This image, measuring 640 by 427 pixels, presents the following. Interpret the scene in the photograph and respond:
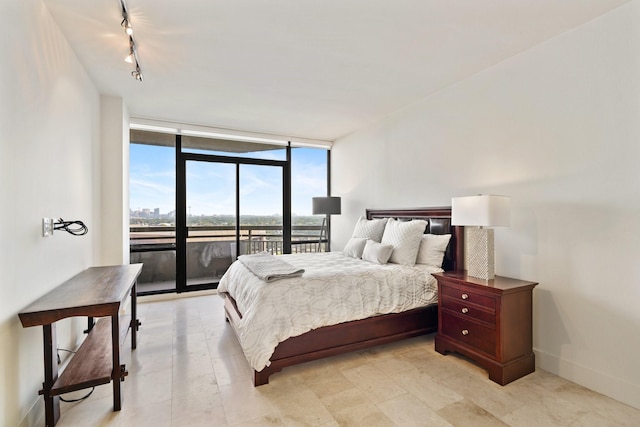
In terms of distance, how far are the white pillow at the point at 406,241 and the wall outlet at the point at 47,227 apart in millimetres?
2959

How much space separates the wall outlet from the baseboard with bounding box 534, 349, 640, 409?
12.4 ft

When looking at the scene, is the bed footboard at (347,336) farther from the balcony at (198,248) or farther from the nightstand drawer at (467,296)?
the balcony at (198,248)

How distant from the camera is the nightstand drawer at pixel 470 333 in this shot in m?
2.36

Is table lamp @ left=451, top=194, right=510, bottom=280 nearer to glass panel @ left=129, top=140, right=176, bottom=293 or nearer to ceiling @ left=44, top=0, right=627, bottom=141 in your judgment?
ceiling @ left=44, top=0, right=627, bottom=141

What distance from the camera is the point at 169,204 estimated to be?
4.73 m

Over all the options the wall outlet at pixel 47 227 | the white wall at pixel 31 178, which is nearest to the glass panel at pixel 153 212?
the white wall at pixel 31 178

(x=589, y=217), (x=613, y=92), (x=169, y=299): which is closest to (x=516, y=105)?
(x=613, y=92)

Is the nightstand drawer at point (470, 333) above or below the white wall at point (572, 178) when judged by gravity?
below

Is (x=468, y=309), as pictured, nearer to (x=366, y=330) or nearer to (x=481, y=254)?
(x=481, y=254)

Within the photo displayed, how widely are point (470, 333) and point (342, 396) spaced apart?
3.90 ft

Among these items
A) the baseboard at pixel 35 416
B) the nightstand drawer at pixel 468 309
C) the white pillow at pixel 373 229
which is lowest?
the baseboard at pixel 35 416

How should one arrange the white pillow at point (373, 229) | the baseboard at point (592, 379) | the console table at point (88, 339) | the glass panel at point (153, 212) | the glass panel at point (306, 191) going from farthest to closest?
the glass panel at point (306, 191)
the glass panel at point (153, 212)
the white pillow at point (373, 229)
the baseboard at point (592, 379)
the console table at point (88, 339)

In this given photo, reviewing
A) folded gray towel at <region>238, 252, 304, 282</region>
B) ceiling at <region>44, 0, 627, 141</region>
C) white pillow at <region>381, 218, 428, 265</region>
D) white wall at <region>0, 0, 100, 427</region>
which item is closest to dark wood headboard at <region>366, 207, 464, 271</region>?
white pillow at <region>381, 218, 428, 265</region>

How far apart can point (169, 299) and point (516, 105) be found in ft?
16.0
